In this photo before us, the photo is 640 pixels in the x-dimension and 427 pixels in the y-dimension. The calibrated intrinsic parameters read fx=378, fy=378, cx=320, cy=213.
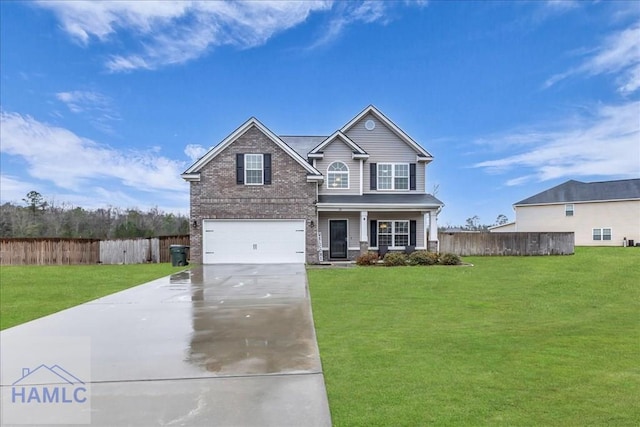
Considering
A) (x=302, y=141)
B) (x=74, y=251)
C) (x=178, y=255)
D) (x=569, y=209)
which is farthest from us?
(x=569, y=209)

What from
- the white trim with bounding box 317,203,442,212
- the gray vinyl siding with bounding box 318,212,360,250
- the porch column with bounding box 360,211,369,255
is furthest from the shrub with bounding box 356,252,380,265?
the gray vinyl siding with bounding box 318,212,360,250

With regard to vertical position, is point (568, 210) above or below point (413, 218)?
above

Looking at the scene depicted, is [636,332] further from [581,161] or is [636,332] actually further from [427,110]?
[581,161]

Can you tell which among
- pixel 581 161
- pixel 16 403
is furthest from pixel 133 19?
pixel 581 161

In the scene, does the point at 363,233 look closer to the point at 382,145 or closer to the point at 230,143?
the point at 382,145

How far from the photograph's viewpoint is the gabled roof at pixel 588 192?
3021cm

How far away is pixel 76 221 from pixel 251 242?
35.4m

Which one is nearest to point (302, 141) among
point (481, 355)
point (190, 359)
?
point (190, 359)

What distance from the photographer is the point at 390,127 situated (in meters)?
21.9

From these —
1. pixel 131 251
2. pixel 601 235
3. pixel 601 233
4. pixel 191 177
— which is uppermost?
pixel 191 177

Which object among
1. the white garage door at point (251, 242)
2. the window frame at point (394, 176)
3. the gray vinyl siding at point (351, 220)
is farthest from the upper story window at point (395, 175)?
the white garage door at point (251, 242)

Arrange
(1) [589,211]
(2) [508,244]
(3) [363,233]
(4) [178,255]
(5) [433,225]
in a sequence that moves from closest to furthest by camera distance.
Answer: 1. (4) [178,255]
2. (3) [363,233]
3. (5) [433,225]
4. (2) [508,244]
5. (1) [589,211]

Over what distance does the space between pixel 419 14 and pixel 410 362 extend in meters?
19.1

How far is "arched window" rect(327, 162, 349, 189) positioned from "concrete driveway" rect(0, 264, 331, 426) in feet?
40.3
